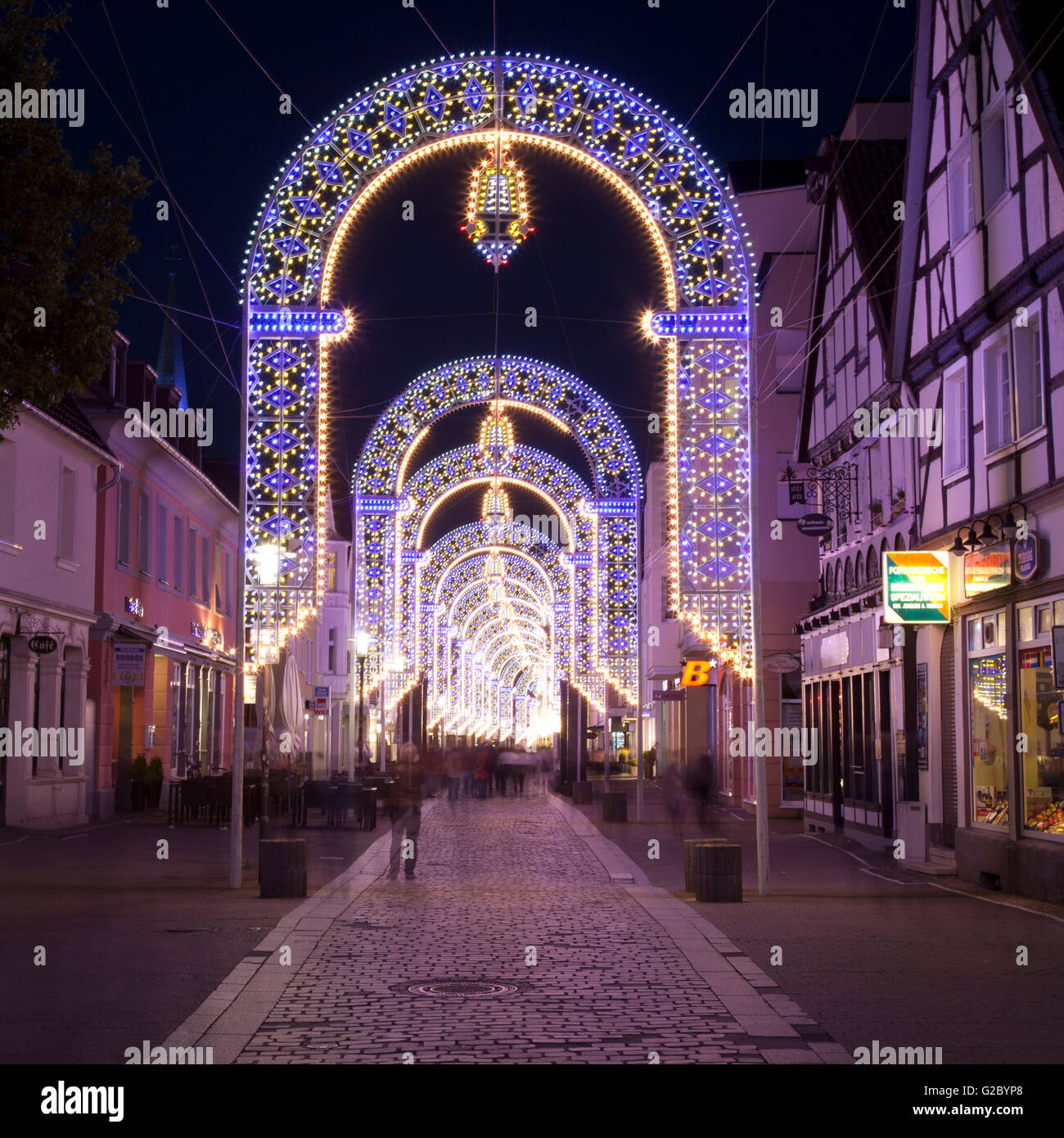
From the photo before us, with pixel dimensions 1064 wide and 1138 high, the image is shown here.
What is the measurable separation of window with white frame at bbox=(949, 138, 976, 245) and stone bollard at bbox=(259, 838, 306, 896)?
436 inches

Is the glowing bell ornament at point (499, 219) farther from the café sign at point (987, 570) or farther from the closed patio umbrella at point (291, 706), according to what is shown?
the closed patio umbrella at point (291, 706)

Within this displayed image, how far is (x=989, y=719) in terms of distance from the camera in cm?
1894

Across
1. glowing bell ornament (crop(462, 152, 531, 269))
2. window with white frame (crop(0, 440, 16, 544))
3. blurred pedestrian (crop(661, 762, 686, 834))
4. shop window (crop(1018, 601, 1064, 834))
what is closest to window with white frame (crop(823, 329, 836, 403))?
blurred pedestrian (crop(661, 762, 686, 834))

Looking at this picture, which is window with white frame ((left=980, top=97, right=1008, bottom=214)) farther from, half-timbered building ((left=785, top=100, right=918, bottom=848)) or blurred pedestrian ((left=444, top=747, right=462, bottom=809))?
blurred pedestrian ((left=444, top=747, right=462, bottom=809))

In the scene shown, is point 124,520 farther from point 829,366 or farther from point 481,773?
point 481,773

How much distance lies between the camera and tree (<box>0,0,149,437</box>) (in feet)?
43.1

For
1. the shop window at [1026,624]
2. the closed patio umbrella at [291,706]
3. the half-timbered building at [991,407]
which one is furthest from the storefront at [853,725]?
the closed patio umbrella at [291,706]

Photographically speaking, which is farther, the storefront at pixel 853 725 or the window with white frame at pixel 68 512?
the window with white frame at pixel 68 512

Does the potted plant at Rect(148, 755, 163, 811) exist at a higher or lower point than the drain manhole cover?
higher

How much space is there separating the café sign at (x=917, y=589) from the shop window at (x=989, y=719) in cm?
48

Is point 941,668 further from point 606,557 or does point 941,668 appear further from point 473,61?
point 606,557

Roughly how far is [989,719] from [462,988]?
10317mm

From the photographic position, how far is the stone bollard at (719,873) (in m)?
16.0
